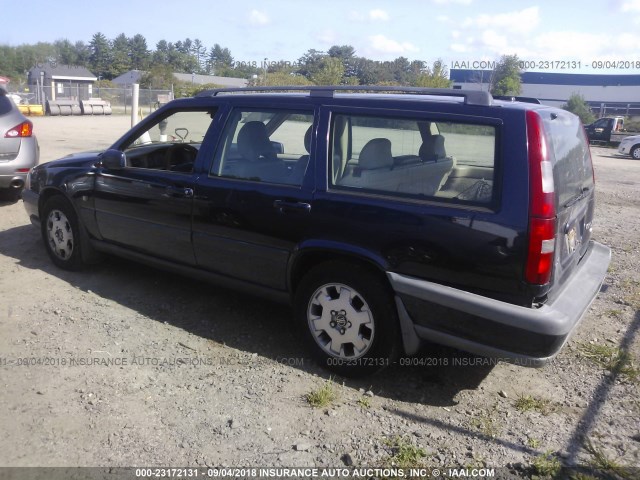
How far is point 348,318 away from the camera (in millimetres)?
3740

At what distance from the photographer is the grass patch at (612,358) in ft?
13.2

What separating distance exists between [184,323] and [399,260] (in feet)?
6.51

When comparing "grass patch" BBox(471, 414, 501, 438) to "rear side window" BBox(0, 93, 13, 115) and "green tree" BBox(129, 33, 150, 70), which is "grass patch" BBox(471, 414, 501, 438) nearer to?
"rear side window" BBox(0, 93, 13, 115)

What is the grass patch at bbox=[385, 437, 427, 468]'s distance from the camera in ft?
9.71

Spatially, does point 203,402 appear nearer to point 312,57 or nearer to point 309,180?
point 309,180

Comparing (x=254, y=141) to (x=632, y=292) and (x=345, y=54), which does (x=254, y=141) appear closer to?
(x=632, y=292)

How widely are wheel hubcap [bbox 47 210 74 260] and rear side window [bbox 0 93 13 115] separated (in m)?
3.19

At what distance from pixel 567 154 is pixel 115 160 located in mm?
3450

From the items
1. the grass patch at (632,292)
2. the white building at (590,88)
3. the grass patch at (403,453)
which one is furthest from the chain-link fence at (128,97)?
the white building at (590,88)

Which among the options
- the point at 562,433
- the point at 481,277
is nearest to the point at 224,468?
the point at 481,277

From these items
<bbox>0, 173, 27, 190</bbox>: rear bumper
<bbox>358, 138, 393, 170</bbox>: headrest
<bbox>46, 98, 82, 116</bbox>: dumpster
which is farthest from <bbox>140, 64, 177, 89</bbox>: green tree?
<bbox>358, 138, 393, 170</bbox>: headrest

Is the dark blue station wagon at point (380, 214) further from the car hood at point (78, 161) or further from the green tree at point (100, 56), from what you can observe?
the green tree at point (100, 56)

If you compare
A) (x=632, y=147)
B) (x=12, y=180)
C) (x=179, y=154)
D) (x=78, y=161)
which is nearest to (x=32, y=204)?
(x=78, y=161)

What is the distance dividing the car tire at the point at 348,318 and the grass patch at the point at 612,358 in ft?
5.25
